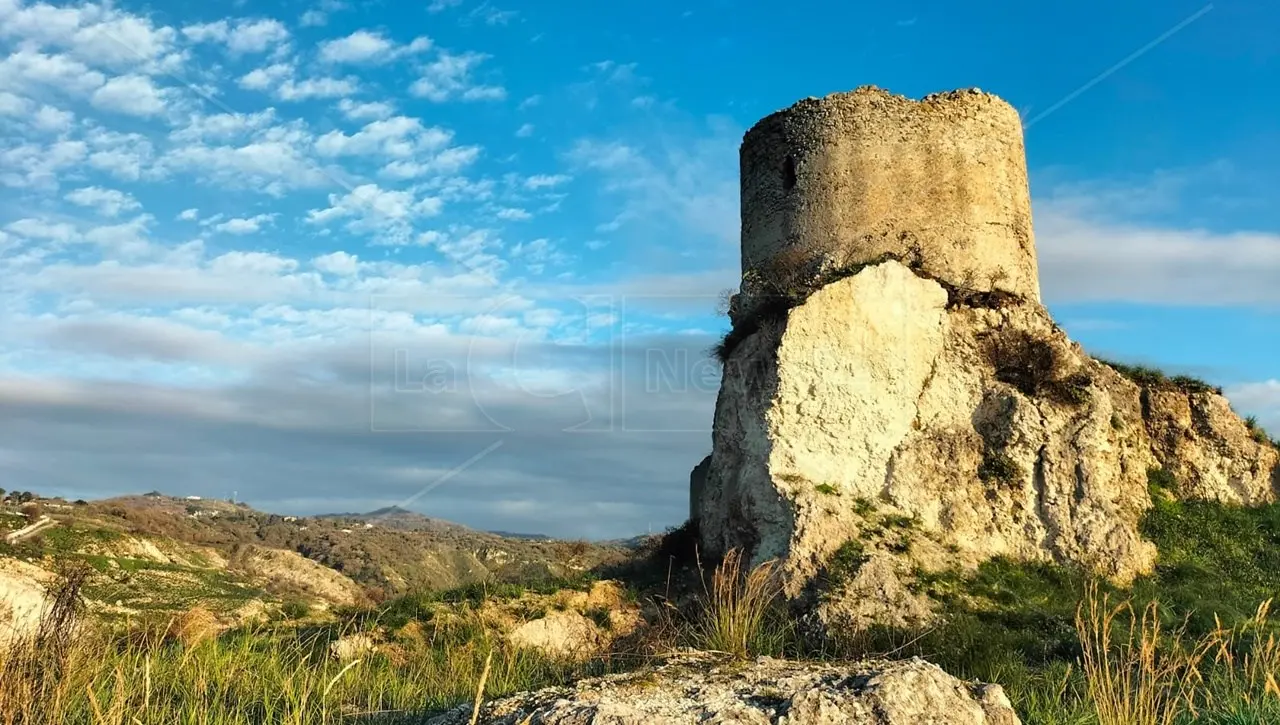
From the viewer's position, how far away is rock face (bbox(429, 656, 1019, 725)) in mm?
3260

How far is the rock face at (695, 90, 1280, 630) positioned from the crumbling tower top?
37mm

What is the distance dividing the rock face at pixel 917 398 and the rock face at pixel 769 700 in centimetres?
872

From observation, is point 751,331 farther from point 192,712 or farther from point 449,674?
point 192,712

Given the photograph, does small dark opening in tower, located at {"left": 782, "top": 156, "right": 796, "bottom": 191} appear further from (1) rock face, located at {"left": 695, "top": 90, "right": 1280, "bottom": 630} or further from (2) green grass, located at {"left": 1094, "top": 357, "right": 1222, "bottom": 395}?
(2) green grass, located at {"left": 1094, "top": 357, "right": 1222, "bottom": 395}

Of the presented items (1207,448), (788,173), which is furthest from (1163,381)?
(788,173)

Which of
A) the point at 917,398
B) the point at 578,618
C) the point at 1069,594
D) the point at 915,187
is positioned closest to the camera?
the point at 1069,594

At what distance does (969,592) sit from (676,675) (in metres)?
9.93

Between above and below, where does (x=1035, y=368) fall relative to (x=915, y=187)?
below

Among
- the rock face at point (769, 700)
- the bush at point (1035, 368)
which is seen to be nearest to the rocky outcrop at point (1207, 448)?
the bush at point (1035, 368)

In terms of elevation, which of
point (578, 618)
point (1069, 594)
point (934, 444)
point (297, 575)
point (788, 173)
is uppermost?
point (788, 173)

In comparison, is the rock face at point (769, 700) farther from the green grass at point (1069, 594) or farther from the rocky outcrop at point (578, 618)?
the rocky outcrop at point (578, 618)

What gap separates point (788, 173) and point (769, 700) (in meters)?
14.5

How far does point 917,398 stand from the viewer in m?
14.8

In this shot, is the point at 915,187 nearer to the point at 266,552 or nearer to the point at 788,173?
the point at 788,173
